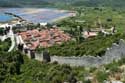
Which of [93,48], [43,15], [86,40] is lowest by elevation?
[43,15]

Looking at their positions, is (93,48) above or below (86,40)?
above

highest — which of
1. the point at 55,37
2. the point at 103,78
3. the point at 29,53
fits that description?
the point at 103,78

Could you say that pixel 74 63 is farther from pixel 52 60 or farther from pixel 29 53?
pixel 29 53

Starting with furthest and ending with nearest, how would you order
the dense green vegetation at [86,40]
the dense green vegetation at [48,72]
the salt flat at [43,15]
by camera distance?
1. the salt flat at [43,15]
2. the dense green vegetation at [86,40]
3. the dense green vegetation at [48,72]

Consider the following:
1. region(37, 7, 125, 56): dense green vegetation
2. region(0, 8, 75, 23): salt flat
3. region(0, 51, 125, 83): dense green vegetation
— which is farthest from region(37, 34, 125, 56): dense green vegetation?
region(0, 8, 75, 23): salt flat

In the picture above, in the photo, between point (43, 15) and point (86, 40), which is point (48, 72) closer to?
point (86, 40)

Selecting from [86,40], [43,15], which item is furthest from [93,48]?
[43,15]

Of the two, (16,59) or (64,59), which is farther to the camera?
(16,59)

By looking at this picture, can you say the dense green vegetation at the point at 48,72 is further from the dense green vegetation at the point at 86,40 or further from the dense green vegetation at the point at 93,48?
the dense green vegetation at the point at 86,40

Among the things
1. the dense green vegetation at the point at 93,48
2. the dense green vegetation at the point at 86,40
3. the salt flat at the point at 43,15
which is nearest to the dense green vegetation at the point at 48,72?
the dense green vegetation at the point at 93,48

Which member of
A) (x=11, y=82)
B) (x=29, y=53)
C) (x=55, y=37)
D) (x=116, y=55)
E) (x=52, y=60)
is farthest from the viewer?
(x=55, y=37)

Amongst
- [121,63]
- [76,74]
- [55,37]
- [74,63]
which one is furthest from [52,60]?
[55,37]
